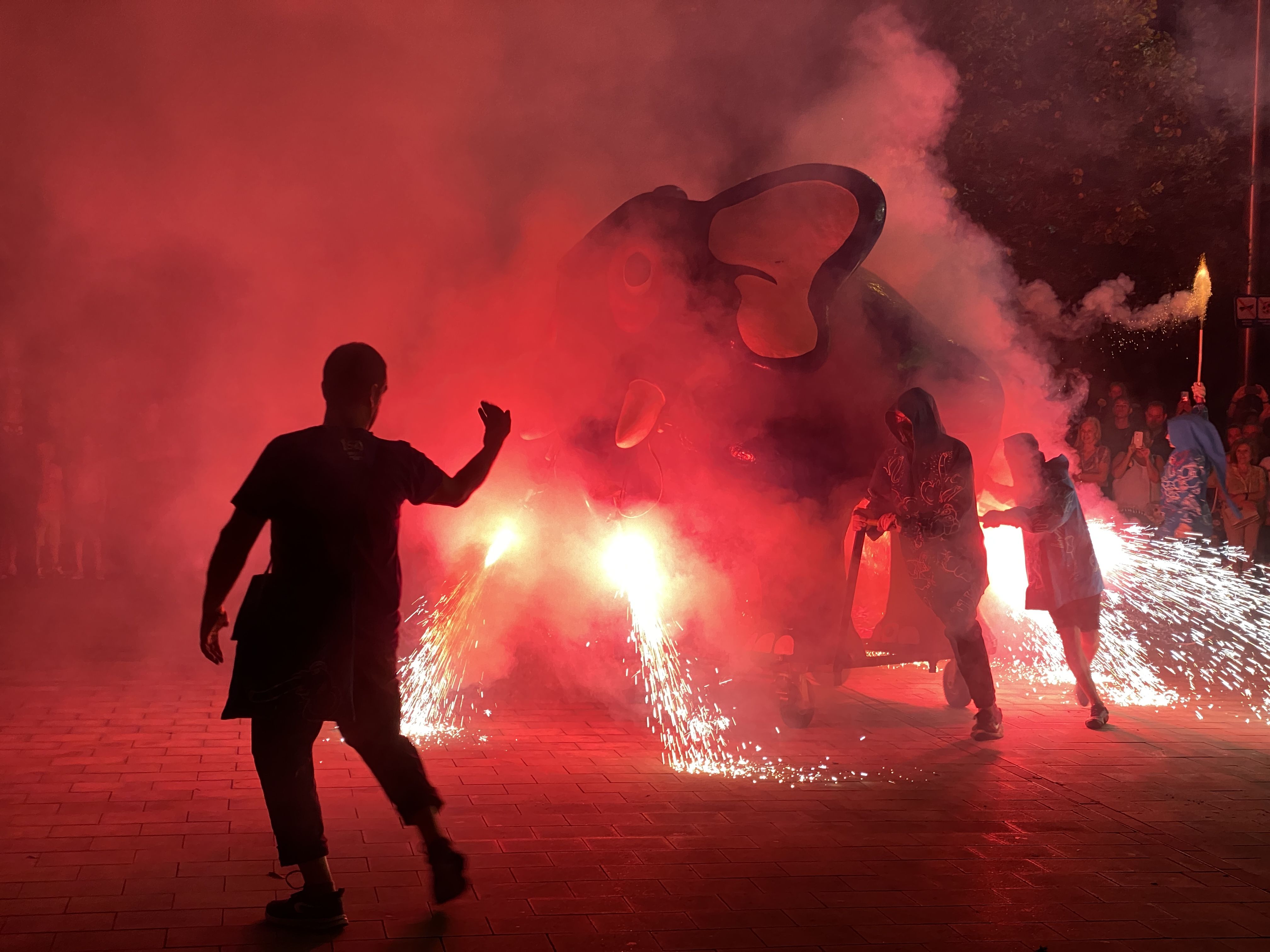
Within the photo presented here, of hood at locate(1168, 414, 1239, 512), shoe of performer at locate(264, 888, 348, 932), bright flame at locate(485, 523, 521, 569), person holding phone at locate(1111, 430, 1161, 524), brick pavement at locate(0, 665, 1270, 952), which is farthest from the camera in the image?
person holding phone at locate(1111, 430, 1161, 524)

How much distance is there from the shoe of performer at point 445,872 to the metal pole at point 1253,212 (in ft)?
37.2

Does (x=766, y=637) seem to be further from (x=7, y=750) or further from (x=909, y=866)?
(x=7, y=750)

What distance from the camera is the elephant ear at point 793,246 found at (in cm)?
509

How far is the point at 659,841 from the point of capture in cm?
401

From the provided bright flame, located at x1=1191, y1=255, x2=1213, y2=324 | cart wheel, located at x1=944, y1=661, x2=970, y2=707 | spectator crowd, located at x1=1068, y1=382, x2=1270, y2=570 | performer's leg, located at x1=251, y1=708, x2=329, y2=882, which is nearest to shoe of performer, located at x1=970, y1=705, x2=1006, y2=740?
cart wheel, located at x1=944, y1=661, x2=970, y2=707

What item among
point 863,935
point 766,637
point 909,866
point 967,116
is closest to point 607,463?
point 766,637

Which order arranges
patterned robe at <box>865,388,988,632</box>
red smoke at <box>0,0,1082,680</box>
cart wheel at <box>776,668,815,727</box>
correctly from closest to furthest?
patterned robe at <box>865,388,988,632</box> < red smoke at <box>0,0,1082,680</box> < cart wheel at <box>776,668,815,727</box>

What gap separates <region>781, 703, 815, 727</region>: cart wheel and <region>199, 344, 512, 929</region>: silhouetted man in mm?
2619

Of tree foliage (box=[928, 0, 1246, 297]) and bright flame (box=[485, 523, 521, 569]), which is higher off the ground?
tree foliage (box=[928, 0, 1246, 297])

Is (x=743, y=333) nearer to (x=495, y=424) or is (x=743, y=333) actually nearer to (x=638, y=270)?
(x=638, y=270)

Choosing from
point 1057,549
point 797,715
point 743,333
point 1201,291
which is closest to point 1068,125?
point 1201,291

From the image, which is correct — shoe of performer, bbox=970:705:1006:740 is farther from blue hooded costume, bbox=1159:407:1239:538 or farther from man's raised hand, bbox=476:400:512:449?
blue hooded costume, bbox=1159:407:1239:538

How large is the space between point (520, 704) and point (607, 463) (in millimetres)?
1406

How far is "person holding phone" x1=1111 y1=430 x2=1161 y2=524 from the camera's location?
10.5 metres
